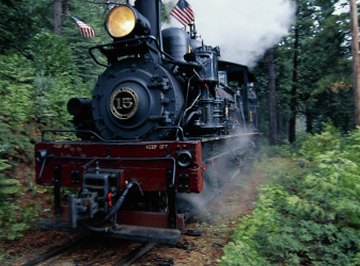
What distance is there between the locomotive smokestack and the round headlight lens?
662mm

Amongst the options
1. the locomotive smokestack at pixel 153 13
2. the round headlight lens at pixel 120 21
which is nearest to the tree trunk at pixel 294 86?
the locomotive smokestack at pixel 153 13

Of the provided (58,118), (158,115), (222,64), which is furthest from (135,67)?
(222,64)

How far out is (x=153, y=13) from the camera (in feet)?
16.9

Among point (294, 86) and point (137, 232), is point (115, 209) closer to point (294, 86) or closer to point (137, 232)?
point (137, 232)

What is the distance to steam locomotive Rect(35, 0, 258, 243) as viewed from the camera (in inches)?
150

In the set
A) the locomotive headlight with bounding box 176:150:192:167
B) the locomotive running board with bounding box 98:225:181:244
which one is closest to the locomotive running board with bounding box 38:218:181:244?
the locomotive running board with bounding box 98:225:181:244

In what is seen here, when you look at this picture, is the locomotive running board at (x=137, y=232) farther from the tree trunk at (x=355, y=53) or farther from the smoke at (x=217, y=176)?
the tree trunk at (x=355, y=53)

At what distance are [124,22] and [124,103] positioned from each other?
1077 mm

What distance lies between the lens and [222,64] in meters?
9.12

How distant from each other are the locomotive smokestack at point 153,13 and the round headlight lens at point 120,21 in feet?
2.17

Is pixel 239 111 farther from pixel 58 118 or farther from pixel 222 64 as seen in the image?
pixel 58 118

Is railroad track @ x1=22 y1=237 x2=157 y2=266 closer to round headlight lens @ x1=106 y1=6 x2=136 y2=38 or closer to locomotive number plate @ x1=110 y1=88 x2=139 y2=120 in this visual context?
locomotive number plate @ x1=110 y1=88 x2=139 y2=120

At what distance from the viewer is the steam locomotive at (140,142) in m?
3.82

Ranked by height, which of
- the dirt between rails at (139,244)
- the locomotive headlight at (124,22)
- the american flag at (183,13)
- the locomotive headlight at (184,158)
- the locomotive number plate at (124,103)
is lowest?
the dirt between rails at (139,244)
